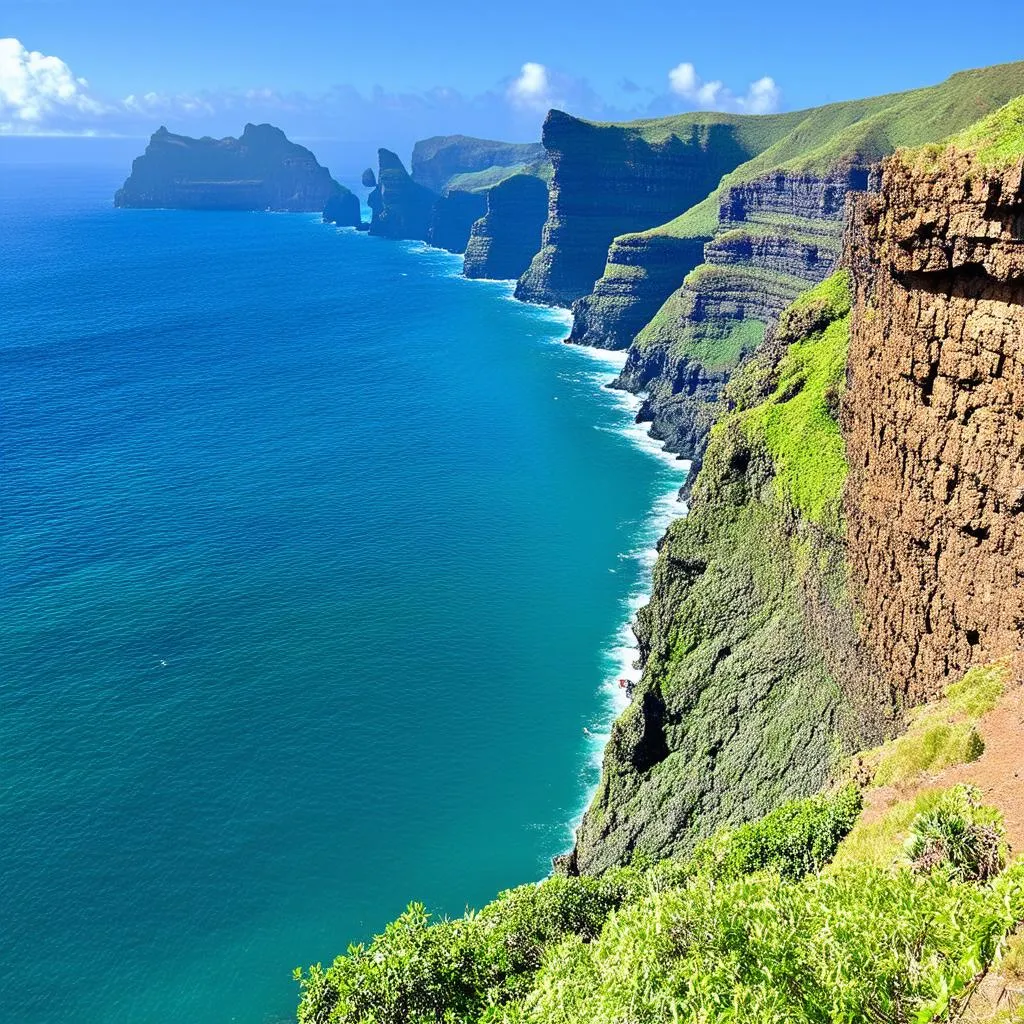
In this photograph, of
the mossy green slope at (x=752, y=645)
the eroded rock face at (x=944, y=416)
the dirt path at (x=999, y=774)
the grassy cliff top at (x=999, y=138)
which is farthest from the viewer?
the mossy green slope at (x=752, y=645)

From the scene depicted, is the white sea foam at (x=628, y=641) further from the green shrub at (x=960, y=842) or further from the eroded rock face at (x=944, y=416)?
the green shrub at (x=960, y=842)

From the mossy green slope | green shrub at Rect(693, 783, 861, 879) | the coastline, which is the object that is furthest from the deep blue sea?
green shrub at Rect(693, 783, 861, 879)

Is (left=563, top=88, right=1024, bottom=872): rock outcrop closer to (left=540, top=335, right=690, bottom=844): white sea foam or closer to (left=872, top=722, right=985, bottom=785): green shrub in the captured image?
(left=872, top=722, right=985, bottom=785): green shrub

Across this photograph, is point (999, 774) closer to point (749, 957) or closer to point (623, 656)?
point (749, 957)

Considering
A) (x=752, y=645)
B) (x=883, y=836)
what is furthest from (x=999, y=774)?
(x=752, y=645)

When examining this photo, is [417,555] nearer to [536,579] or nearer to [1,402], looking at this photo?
[536,579]

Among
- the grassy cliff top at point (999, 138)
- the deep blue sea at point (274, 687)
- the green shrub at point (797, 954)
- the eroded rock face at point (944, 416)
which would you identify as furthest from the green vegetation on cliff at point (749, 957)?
the deep blue sea at point (274, 687)
